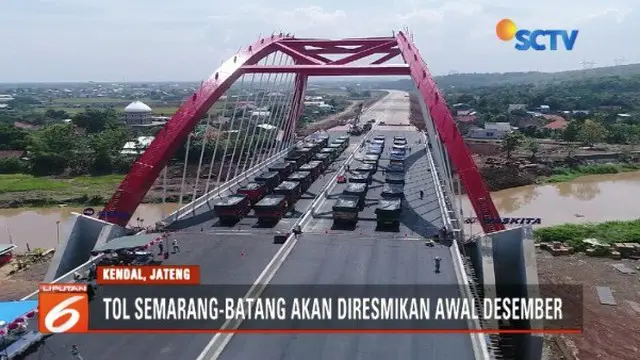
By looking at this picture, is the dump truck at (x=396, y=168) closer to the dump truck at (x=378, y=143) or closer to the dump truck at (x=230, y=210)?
the dump truck at (x=378, y=143)

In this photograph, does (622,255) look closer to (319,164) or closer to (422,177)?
(422,177)

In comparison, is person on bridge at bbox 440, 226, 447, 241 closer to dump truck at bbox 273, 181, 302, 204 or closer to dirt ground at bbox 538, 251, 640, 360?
dirt ground at bbox 538, 251, 640, 360

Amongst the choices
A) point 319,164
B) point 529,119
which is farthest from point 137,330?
point 529,119

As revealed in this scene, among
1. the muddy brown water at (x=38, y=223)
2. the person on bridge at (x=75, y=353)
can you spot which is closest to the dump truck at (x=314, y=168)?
the muddy brown water at (x=38, y=223)

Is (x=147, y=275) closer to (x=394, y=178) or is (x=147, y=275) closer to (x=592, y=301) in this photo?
(x=394, y=178)

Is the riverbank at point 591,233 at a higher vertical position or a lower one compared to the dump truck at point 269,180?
lower

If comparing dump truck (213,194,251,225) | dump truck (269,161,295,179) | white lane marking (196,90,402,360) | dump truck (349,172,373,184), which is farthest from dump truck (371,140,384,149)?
dump truck (213,194,251,225)

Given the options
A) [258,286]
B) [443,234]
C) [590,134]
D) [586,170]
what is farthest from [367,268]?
[590,134]
